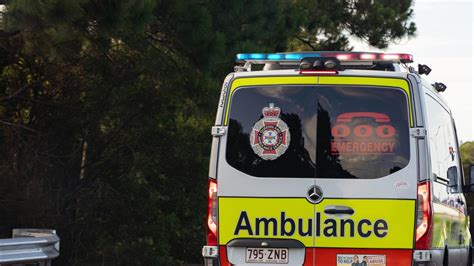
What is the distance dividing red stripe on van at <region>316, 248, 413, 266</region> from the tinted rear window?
2.22ft

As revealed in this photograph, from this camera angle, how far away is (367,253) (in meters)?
10.1

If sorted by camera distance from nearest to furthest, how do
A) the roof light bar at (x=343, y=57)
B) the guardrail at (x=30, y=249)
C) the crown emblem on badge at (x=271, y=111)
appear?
the guardrail at (x=30, y=249)
the crown emblem on badge at (x=271, y=111)
the roof light bar at (x=343, y=57)

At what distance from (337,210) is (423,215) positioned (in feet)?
2.56

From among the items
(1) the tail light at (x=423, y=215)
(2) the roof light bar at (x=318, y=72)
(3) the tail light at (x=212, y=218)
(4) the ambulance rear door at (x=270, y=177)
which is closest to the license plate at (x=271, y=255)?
(4) the ambulance rear door at (x=270, y=177)

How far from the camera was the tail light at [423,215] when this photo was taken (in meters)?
10.0

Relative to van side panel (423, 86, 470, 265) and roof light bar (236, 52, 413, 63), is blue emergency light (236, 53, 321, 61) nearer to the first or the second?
roof light bar (236, 52, 413, 63)

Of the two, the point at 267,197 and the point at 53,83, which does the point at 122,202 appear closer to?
the point at 53,83

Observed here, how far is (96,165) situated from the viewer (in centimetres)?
2283

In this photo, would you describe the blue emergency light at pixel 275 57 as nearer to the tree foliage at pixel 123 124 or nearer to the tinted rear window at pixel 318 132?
the tinted rear window at pixel 318 132

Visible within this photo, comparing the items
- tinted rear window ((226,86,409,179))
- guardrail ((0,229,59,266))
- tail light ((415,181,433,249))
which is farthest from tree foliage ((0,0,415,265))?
tail light ((415,181,433,249))

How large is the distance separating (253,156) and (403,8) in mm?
22476

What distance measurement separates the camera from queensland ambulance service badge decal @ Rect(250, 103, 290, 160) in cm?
1039

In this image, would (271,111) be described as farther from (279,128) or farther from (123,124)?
(123,124)

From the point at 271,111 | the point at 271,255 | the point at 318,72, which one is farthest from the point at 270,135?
the point at 271,255
